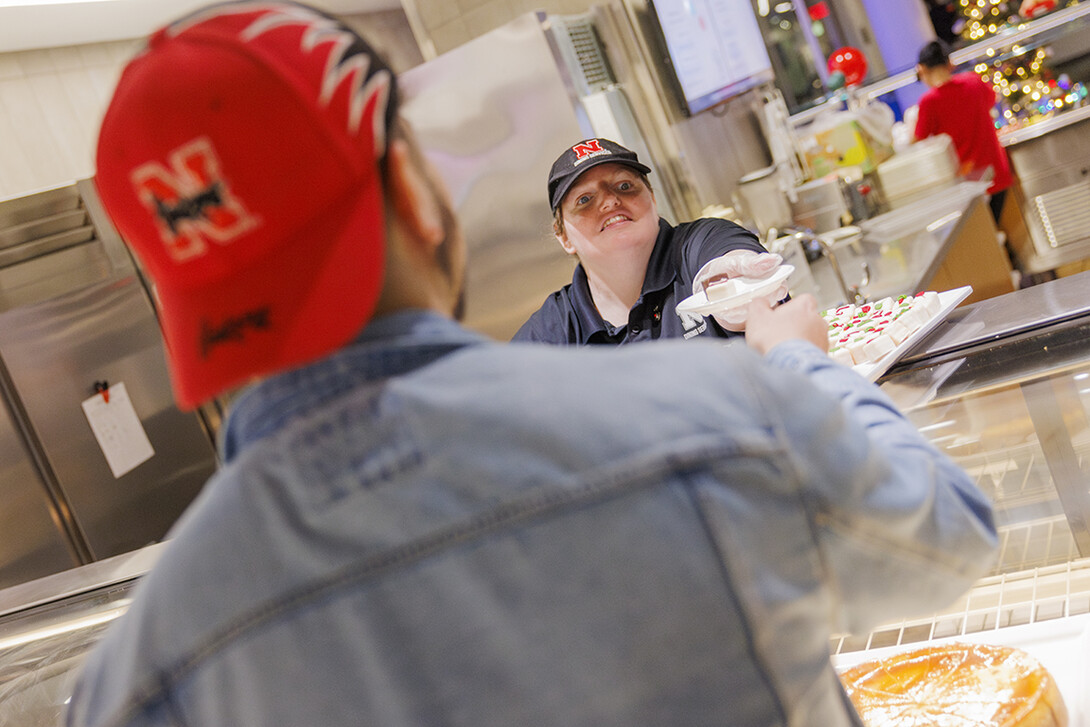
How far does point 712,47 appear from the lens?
4684mm

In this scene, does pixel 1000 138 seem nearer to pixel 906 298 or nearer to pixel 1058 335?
pixel 906 298

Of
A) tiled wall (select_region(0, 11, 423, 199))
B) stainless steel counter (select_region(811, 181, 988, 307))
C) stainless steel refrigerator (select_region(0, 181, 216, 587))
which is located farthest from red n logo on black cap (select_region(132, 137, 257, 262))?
tiled wall (select_region(0, 11, 423, 199))

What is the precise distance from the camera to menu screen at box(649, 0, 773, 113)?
4348 millimetres

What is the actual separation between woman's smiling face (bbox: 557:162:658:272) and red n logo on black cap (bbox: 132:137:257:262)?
1.91 metres

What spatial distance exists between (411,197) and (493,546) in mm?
251

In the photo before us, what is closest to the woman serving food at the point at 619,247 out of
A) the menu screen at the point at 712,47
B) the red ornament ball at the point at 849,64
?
the menu screen at the point at 712,47

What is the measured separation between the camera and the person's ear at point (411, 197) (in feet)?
2.00

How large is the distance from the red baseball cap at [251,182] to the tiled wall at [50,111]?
15.7ft

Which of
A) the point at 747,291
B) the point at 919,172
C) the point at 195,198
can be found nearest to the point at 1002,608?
the point at 747,291

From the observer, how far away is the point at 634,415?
22.9 inches

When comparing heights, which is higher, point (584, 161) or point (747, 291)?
point (584, 161)

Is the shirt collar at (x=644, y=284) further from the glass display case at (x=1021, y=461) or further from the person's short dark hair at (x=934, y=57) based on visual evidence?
the person's short dark hair at (x=934, y=57)

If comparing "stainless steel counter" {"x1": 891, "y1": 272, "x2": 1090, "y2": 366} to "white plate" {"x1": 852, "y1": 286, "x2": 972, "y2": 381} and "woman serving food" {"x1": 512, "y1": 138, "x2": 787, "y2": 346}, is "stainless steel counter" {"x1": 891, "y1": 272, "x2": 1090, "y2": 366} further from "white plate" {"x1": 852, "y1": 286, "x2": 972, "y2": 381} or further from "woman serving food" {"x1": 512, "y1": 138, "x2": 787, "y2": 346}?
"woman serving food" {"x1": 512, "y1": 138, "x2": 787, "y2": 346}

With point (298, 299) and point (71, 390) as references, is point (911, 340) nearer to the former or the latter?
point (298, 299)
